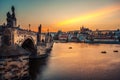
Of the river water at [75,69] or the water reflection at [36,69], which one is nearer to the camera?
the river water at [75,69]

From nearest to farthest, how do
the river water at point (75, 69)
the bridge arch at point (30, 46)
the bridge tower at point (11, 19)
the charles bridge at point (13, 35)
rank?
the charles bridge at point (13, 35) < the river water at point (75, 69) < the bridge tower at point (11, 19) < the bridge arch at point (30, 46)

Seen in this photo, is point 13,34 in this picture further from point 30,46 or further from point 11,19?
point 30,46

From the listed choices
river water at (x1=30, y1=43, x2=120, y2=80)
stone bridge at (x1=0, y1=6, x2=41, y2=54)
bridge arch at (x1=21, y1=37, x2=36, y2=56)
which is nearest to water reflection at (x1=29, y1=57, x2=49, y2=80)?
river water at (x1=30, y1=43, x2=120, y2=80)

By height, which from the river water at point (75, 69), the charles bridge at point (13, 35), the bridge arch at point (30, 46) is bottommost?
the river water at point (75, 69)

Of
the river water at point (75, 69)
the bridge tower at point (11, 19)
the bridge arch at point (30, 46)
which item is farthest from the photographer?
the bridge arch at point (30, 46)

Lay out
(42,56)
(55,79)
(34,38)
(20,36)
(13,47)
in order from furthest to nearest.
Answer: (42,56)
(34,38)
(20,36)
(55,79)
(13,47)

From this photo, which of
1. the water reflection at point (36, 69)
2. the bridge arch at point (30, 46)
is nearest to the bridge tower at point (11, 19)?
the water reflection at point (36, 69)

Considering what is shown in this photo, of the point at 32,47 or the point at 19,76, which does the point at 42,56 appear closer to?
the point at 32,47

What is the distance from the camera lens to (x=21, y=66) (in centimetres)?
1850

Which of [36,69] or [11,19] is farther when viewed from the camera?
[36,69]

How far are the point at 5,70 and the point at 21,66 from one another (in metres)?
1.91

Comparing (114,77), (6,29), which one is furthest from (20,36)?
(114,77)

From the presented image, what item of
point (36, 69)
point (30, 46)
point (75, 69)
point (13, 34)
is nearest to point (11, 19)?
point (13, 34)

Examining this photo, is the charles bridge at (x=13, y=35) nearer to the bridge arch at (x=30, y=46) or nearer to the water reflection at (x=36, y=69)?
the bridge arch at (x=30, y=46)
